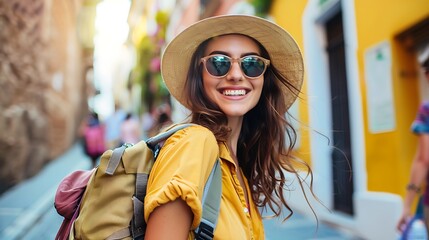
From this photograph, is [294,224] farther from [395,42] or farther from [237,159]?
[237,159]

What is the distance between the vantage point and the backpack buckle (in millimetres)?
1146

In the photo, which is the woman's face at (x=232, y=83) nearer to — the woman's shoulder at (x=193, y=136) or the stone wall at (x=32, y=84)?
the woman's shoulder at (x=193, y=136)

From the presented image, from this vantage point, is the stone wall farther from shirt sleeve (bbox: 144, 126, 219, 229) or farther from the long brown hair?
shirt sleeve (bbox: 144, 126, 219, 229)

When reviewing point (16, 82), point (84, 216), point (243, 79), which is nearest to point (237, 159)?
point (243, 79)

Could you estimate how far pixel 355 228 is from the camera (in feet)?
17.3

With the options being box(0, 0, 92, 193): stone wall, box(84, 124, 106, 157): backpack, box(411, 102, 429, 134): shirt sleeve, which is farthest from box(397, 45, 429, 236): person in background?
box(84, 124, 106, 157): backpack

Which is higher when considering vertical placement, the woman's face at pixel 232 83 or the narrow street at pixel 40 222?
the woman's face at pixel 232 83

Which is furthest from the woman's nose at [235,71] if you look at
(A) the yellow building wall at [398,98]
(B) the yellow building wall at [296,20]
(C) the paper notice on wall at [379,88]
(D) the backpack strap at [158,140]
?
(B) the yellow building wall at [296,20]

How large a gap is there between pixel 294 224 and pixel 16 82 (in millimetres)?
5062

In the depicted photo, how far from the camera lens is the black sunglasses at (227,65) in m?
1.51

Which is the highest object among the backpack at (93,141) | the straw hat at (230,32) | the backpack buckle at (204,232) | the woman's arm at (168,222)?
the straw hat at (230,32)

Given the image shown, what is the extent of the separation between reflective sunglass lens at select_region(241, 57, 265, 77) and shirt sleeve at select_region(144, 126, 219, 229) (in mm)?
391

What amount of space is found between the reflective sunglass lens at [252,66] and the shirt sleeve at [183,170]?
39cm

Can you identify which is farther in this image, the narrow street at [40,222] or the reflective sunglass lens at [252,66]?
the narrow street at [40,222]
